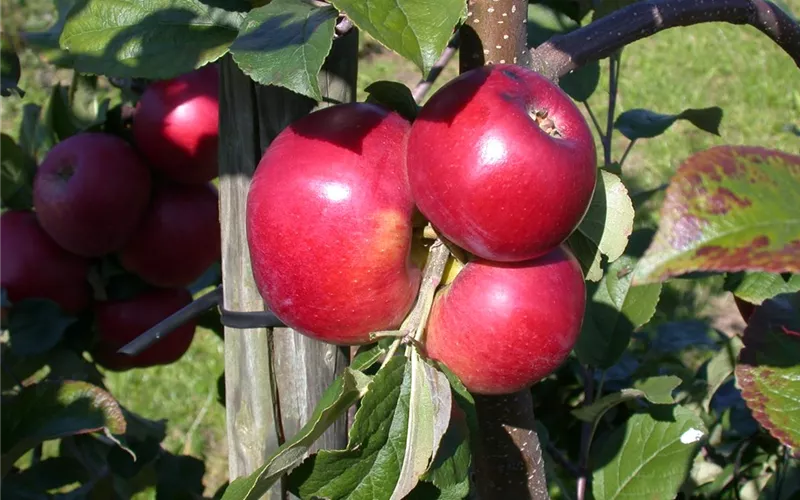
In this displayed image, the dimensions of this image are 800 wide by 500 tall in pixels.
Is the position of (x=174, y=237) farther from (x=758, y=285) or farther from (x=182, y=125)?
(x=758, y=285)

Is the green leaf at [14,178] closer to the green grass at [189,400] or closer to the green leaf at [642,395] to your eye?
the green leaf at [642,395]

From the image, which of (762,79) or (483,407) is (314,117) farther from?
(762,79)

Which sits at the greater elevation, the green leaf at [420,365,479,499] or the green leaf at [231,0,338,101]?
the green leaf at [231,0,338,101]

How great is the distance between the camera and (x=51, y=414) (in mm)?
1059

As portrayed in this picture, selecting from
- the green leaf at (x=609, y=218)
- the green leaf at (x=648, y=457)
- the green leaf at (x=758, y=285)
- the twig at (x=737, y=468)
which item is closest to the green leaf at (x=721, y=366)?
the twig at (x=737, y=468)

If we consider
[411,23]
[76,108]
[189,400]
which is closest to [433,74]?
[411,23]

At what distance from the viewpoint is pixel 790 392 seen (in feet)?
2.20

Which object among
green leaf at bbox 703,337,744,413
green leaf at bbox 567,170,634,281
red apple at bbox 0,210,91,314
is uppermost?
green leaf at bbox 567,170,634,281

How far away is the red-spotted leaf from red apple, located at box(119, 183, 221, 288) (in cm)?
76

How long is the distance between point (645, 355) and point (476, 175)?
1.08 m

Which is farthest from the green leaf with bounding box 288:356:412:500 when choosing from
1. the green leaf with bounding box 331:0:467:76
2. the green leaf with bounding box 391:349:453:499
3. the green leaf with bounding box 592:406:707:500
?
the green leaf with bounding box 592:406:707:500

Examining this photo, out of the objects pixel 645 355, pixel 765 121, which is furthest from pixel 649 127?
pixel 765 121

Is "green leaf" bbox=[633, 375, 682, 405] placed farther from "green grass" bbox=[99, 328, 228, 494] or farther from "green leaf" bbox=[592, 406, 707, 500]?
"green grass" bbox=[99, 328, 228, 494]

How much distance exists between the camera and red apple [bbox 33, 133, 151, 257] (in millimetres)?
1168
